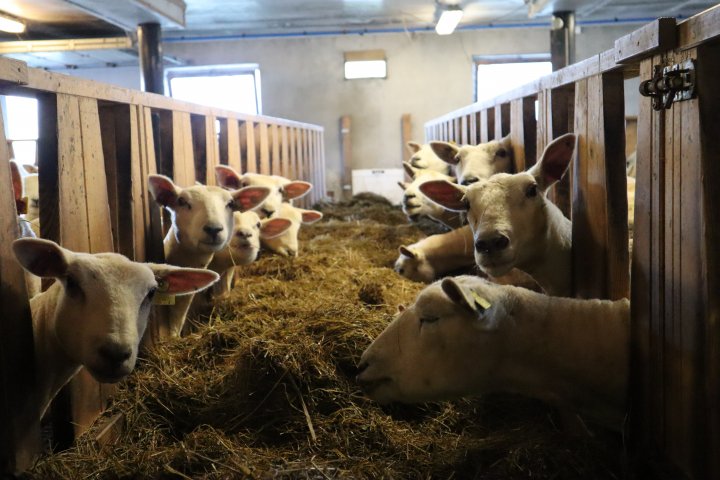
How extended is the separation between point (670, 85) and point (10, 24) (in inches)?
513

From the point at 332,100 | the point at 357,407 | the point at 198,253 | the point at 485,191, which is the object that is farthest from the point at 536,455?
the point at 332,100

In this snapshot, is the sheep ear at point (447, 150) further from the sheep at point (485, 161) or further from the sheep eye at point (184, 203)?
the sheep eye at point (184, 203)

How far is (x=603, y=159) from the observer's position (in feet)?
10.5

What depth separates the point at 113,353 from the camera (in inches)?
99.3

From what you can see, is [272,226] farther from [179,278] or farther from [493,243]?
[493,243]

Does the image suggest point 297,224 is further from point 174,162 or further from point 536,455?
point 536,455

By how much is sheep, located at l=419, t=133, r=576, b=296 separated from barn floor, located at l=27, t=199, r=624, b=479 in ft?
2.52

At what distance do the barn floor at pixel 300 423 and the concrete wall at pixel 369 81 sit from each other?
489 inches

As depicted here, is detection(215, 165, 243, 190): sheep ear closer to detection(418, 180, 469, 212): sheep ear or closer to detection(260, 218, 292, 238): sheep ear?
detection(260, 218, 292, 238): sheep ear

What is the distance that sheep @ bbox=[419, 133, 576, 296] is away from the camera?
3.31 metres

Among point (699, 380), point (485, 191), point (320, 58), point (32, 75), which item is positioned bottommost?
point (699, 380)

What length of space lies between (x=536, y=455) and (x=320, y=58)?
48.6 ft

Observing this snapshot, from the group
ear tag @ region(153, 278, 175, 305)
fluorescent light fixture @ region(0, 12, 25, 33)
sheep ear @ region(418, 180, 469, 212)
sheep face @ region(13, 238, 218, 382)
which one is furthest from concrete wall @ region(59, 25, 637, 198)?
sheep face @ region(13, 238, 218, 382)

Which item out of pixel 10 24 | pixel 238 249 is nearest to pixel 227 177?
pixel 238 249
